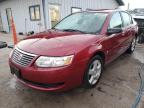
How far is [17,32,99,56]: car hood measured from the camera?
8.86 ft

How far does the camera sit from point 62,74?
2.59 metres

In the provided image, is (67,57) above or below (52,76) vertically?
above

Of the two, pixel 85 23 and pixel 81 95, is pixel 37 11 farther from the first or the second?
pixel 81 95

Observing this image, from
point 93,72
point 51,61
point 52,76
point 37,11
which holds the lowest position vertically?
point 93,72

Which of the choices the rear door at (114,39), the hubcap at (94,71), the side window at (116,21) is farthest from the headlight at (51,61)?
the side window at (116,21)

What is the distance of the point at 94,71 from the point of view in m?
3.35

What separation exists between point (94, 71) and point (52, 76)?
1089mm

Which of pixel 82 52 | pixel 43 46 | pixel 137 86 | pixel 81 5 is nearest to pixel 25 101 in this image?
pixel 43 46

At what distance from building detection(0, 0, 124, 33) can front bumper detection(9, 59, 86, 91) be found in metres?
8.33

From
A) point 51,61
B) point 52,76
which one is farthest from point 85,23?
point 52,76

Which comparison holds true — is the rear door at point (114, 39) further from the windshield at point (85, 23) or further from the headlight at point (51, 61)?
the headlight at point (51, 61)

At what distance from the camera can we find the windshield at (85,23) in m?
3.66

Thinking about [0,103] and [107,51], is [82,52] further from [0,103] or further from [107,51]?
[0,103]

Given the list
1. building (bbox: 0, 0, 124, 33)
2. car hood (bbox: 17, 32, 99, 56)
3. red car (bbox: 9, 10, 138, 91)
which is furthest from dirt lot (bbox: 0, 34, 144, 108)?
building (bbox: 0, 0, 124, 33)
